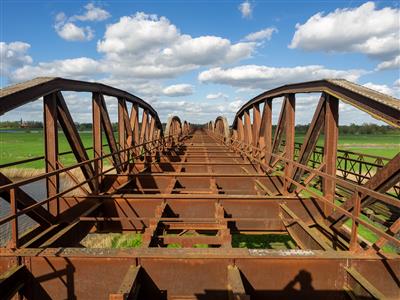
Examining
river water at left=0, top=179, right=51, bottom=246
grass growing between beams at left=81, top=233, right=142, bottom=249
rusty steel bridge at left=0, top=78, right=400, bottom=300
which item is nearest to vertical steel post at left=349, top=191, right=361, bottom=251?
rusty steel bridge at left=0, top=78, right=400, bottom=300

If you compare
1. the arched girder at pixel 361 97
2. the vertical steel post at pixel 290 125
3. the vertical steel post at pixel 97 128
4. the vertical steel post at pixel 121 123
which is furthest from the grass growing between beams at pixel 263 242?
the arched girder at pixel 361 97

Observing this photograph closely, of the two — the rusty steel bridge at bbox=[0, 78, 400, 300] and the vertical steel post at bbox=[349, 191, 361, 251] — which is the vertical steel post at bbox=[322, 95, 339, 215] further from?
the vertical steel post at bbox=[349, 191, 361, 251]

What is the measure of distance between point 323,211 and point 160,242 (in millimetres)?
3478

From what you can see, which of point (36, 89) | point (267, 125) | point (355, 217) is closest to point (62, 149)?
point (267, 125)

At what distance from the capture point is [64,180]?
31469mm

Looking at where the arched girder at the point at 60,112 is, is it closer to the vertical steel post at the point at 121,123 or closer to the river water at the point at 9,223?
the vertical steel post at the point at 121,123

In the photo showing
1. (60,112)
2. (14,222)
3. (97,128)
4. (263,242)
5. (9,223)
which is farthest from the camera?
(9,223)

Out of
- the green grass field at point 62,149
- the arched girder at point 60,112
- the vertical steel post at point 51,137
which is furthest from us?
the green grass field at point 62,149

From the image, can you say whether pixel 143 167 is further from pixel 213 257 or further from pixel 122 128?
pixel 213 257

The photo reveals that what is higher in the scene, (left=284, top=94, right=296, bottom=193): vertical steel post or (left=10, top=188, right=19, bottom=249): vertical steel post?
(left=284, top=94, right=296, bottom=193): vertical steel post

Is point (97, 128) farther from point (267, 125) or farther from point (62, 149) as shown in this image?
point (62, 149)

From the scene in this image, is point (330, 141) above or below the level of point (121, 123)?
below

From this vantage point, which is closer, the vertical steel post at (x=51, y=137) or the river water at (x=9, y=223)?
the vertical steel post at (x=51, y=137)

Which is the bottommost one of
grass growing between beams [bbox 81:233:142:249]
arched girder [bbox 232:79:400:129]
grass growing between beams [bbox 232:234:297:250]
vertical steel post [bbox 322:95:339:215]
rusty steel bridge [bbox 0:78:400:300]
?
grass growing between beams [bbox 232:234:297:250]
